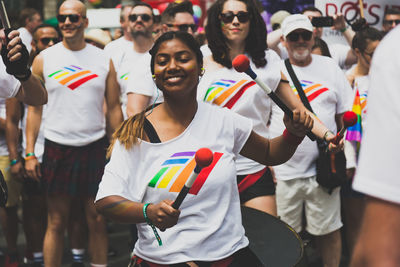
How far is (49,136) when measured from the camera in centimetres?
517

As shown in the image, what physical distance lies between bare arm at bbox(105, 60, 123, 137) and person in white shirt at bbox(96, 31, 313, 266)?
2484 millimetres

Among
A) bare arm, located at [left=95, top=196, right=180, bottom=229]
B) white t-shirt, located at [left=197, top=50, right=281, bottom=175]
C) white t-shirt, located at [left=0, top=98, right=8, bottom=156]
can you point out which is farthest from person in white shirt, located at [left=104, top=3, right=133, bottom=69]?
bare arm, located at [left=95, top=196, right=180, bottom=229]

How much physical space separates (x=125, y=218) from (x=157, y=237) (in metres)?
0.15

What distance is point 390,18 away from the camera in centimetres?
629

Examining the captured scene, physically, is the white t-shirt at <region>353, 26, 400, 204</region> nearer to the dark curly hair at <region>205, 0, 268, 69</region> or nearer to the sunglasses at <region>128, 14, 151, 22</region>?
the dark curly hair at <region>205, 0, 268, 69</region>

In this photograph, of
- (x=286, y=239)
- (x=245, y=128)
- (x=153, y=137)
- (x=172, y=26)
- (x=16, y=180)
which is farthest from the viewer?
(x=172, y=26)

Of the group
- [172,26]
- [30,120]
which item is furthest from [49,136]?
[172,26]

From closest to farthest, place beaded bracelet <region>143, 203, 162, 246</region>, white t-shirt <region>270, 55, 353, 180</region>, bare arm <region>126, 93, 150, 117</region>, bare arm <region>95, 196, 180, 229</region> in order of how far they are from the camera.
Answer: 1. bare arm <region>95, 196, 180, 229</region>
2. beaded bracelet <region>143, 203, 162, 246</region>
3. bare arm <region>126, 93, 150, 117</region>
4. white t-shirt <region>270, 55, 353, 180</region>

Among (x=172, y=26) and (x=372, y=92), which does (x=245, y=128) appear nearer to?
(x=372, y=92)

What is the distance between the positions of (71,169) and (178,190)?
8.85ft

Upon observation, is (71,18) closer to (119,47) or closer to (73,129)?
(73,129)

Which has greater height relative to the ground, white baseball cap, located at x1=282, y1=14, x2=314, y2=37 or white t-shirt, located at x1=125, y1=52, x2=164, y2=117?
white baseball cap, located at x1=282, y1=14, x2=314, y2=37

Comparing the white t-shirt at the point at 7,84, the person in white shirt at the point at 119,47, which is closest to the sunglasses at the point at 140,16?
the person in white shirt at the point at 119,47

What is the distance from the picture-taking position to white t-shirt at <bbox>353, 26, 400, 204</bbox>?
1275 millimetres
